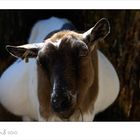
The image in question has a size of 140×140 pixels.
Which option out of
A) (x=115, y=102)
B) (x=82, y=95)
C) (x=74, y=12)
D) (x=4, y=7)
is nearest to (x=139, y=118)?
(x=115, y=102)

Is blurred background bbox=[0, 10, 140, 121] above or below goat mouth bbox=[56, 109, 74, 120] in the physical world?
above

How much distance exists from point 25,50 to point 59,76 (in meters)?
0.19

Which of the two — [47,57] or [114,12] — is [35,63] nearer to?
[47,57]

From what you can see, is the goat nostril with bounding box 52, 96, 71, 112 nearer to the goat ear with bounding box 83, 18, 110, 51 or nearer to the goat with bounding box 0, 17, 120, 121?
the goat with bounding box 0, 17, 120, 121

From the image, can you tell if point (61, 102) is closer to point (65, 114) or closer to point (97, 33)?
point (65, 114)

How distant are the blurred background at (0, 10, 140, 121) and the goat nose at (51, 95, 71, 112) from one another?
1.01ft

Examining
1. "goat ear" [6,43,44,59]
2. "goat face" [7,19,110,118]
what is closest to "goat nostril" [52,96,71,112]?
"goat face" [7,19,110,118]

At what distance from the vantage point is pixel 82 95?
2.72m

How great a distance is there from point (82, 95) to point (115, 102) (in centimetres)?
28

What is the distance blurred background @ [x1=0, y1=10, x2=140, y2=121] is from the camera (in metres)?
2.92

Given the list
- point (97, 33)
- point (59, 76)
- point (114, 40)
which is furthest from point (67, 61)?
point (114, 40)

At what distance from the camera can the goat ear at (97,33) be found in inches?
105

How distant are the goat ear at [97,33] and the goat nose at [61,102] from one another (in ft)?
0.80

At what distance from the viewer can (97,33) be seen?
2684 mm
